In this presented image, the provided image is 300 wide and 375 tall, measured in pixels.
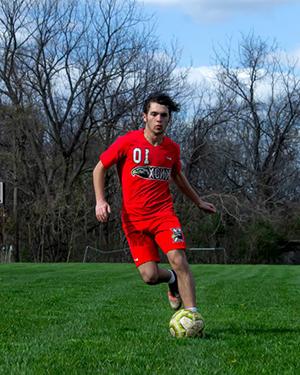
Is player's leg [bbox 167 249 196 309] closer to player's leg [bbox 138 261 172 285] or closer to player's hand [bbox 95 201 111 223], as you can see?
player's leg [bbox 138 261 172 285]

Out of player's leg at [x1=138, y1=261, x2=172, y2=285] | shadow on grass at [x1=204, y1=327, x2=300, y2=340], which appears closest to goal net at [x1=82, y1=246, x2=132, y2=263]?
shadow on grass at [x1=204, y1=327, x2=300, y2=340]

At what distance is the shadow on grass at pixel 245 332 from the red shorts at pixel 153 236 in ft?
2.57

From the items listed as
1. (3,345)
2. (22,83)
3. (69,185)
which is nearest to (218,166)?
(69,185)

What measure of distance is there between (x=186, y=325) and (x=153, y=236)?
1003 millimetres

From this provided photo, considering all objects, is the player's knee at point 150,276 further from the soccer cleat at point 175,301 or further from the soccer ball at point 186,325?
the soccer ball at point 186,325

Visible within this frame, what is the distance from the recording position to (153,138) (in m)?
6.75

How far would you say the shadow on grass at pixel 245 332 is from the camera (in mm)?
6402

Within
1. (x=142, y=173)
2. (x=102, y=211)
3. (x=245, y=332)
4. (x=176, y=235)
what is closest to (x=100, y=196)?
(x=102, y=211)

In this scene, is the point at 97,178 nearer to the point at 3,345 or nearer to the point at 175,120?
the point at 3,345

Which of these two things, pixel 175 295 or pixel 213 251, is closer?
pixel 175 295

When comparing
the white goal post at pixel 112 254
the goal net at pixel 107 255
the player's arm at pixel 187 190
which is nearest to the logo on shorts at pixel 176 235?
the player's arm at pixel 187 190

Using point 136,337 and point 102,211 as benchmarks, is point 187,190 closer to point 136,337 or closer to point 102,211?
point 102,211

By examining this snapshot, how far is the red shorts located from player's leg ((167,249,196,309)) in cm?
6

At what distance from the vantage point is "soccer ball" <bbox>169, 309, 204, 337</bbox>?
20.1 feet
